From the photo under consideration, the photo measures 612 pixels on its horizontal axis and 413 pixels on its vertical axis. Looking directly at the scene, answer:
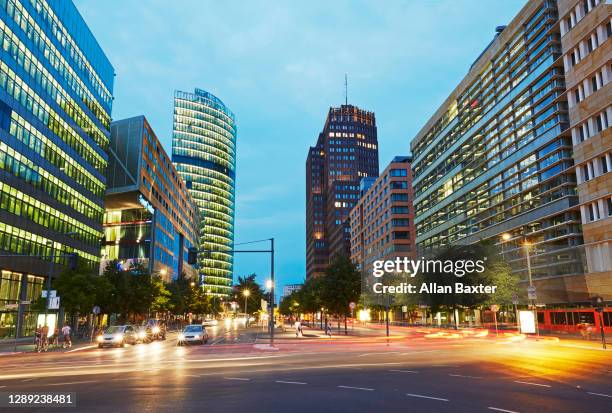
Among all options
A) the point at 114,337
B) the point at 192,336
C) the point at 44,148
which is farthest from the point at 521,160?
the point at 44,148

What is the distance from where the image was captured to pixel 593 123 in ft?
175

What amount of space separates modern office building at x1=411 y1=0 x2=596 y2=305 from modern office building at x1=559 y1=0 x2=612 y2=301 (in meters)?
3.91

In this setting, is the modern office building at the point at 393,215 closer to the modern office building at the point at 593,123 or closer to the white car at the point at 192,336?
the modern office building at the point at 593,123

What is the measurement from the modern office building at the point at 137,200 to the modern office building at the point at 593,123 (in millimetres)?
59976

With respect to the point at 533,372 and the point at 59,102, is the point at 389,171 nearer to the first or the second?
the point at 59,102

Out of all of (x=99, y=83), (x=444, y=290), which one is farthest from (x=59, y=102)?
(x=444, y=290)

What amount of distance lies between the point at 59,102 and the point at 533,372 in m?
63.9

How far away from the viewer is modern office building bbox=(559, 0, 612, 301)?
50719 millimetres

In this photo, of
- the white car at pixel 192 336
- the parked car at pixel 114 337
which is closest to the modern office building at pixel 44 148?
the parked car at pixel 114 337

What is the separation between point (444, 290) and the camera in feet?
218

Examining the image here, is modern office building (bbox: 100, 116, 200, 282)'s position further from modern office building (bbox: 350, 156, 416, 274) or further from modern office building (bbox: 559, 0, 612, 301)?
modern office building (bbox: 559, 0, 612, 301)

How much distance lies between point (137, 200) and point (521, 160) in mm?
66353

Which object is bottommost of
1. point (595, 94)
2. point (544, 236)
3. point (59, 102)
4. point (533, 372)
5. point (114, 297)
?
point (533, 372)

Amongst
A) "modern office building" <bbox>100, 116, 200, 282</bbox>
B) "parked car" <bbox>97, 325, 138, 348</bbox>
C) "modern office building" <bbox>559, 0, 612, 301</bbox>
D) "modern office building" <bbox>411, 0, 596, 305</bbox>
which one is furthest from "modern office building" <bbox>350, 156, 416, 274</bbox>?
"parked car" <bbox>97, 325, 138, 348</bbox>
